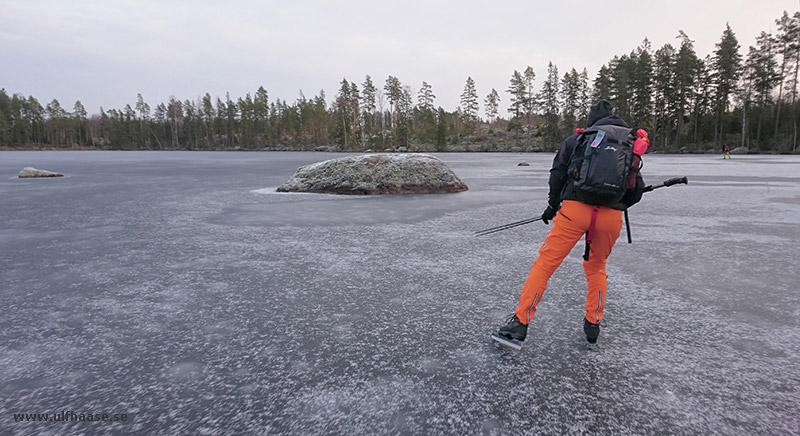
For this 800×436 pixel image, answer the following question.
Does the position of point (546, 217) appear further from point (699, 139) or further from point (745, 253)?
point (699, 139)

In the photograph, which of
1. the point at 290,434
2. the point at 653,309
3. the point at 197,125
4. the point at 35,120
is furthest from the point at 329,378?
the point at 35,120

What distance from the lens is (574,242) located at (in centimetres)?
319

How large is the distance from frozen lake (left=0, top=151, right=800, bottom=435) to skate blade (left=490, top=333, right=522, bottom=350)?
8cm

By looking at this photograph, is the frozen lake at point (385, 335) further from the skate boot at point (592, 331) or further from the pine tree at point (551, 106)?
the pine tree at point (551, 106)

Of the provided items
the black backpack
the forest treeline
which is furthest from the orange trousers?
the forest treeline

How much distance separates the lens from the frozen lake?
241cm

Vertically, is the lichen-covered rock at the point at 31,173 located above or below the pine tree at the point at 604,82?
below

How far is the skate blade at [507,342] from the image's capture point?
3174 millimetres

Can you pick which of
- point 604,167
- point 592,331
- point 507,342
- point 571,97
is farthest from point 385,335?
point 571,97

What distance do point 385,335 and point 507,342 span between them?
100cm

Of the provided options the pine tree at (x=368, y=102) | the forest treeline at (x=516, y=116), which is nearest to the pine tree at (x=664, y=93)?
the forest treeline at (x=516, y=116)

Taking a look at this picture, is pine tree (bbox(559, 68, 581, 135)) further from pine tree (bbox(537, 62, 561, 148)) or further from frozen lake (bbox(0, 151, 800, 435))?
frozen lake (bbox(0, 151, 800, 435))

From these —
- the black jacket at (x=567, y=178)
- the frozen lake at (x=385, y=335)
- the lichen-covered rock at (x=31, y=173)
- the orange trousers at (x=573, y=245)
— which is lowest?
the frozen lake at (x=385, y=335)

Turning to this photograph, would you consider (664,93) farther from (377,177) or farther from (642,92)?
(377,177)
